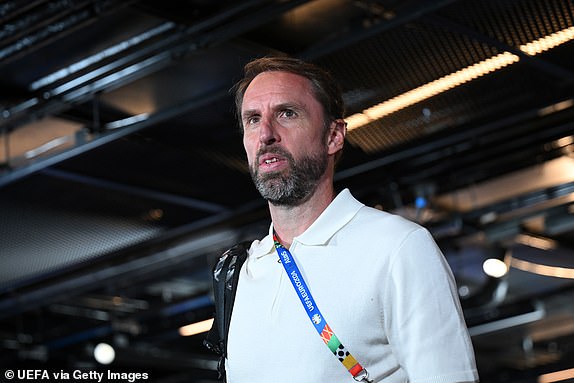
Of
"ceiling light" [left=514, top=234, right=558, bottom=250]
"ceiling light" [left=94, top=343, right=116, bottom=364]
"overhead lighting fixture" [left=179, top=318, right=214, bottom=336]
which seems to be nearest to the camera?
"ceiling light" [left=514, top=234, right=558, bottom=250]

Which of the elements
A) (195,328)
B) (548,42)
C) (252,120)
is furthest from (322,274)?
(195,328)

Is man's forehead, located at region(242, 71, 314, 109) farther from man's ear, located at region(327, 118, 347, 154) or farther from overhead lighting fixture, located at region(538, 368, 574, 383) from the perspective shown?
overhead lighting fixture, located at region(538, 368, 574, 383)

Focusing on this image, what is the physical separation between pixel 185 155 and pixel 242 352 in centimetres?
274

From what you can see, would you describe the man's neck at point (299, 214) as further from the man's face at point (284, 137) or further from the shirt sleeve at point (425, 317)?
the shirt sleeve at point (425, 317)

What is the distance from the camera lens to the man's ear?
1741 mm

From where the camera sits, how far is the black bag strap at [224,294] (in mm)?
1720

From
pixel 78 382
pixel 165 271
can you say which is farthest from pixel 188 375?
pixel 78 382

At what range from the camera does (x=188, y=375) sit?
30.5 ft

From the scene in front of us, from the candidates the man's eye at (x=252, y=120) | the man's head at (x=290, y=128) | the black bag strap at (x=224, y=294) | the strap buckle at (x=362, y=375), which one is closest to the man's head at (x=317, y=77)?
the man's head at (x=290, y=128)

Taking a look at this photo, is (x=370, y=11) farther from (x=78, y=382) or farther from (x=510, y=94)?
(x=78, y=382)

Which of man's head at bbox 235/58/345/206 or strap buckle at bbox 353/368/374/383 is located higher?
man's head at bbox 235/58/345/206

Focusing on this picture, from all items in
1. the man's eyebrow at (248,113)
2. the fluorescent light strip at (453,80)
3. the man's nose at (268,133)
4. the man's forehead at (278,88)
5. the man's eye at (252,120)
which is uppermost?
the fluorescent light strip at (453,80)

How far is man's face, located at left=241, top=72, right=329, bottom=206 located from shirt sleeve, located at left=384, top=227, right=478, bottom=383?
25 centimetres

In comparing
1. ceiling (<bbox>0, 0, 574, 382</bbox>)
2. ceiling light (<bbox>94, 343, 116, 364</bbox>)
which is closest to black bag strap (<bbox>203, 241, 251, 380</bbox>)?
ceiling (<bbox>0, 0, 574, 382</bbox>)
